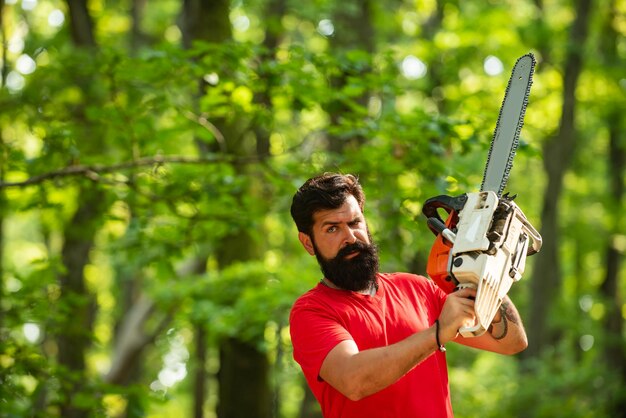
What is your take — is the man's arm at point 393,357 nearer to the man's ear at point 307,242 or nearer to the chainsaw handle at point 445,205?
the chainsaw handle at point 445,205

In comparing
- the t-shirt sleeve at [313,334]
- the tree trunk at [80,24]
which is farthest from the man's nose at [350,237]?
the tree trunk at [80,24]

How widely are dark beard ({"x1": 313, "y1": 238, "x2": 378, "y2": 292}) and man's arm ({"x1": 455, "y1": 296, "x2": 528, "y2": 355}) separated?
39cm

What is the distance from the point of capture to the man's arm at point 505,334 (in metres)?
3.04

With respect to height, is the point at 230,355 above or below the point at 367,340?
above

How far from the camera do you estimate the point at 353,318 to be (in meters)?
2.94

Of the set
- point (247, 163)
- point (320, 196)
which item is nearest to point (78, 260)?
point (247, 163)

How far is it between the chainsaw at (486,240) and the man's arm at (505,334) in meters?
0.26

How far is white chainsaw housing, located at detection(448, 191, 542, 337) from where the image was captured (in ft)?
8.34

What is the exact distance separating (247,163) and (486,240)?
463cm

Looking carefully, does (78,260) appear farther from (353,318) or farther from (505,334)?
(505,334)

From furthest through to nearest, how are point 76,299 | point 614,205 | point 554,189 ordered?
point 614,205 < point 554,189 < point 76,299

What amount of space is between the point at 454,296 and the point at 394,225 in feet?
10.2

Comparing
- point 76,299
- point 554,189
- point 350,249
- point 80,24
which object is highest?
point 80,24

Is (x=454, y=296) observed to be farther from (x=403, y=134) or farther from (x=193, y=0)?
(x=193, y=0)
